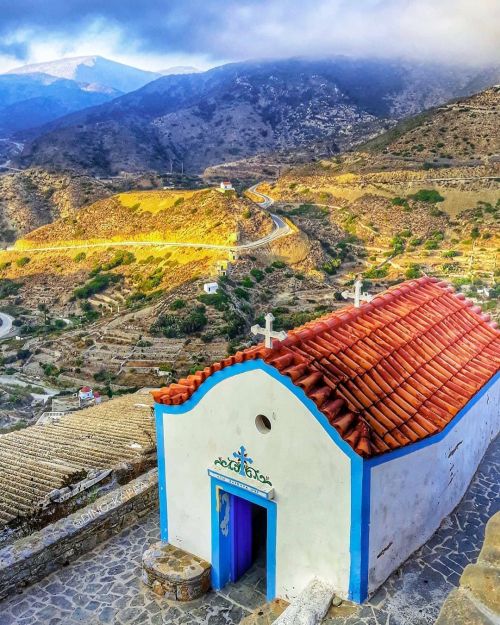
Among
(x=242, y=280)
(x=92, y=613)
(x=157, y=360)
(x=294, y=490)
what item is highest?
(x=294, y=490)

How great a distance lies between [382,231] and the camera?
191 ft

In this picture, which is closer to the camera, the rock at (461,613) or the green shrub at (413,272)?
the rock at (461,613)

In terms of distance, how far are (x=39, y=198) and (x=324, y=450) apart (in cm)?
8192

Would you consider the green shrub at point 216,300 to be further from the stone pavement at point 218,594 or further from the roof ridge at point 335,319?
the stone pavement at point 218,594

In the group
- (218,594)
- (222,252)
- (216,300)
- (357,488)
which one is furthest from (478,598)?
(222,252)

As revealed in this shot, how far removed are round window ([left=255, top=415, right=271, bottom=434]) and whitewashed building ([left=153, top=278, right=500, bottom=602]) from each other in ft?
0.05

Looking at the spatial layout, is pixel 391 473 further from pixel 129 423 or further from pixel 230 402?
pixel 129 423

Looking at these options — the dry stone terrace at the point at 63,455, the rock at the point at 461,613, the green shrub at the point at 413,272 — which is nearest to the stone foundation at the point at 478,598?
the rock at the point at 461,613

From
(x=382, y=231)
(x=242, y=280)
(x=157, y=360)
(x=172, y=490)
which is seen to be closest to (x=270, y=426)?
(x=172, y=490)

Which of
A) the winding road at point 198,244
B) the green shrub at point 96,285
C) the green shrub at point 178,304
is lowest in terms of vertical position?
the green shrub at point 96,285

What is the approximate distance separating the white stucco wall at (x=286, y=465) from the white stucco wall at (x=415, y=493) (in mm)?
350

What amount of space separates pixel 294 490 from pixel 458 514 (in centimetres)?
244

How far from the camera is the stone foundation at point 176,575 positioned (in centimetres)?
648

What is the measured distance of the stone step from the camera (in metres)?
5.09
